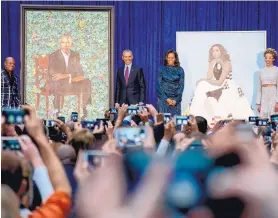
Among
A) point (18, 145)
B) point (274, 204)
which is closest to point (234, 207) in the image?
point (274, 204)

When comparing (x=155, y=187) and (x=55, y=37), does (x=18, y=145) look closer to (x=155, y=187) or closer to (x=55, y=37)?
(x=155, y=187)

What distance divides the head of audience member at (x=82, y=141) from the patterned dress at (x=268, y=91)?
527 cm

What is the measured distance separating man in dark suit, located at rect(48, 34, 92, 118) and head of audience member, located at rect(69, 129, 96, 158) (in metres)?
6.06

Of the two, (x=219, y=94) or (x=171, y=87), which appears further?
(x=219, y=94)

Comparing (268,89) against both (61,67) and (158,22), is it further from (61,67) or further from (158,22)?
(61,67)

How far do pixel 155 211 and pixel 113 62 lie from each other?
6804 mm

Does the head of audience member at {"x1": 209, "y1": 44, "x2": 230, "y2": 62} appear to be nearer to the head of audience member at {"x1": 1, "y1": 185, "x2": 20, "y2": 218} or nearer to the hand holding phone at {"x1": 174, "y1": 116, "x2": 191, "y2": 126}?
the hand holding phone at {"x1": 174, "y1": 116, "x2": 191, "y2": 126}

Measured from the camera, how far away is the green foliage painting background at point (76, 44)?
7551 mm

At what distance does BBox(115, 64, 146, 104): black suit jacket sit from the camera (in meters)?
6.54

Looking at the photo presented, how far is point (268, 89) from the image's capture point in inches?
258

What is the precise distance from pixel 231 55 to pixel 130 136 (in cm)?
656

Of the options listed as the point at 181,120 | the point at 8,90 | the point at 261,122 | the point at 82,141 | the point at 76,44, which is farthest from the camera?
the point at 76,44

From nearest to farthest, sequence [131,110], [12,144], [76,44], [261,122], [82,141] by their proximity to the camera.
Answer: [12,144]
[82,141]
[261,122]
[131,110]
[76,44]

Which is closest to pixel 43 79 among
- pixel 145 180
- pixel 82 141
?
pixel 82 141
